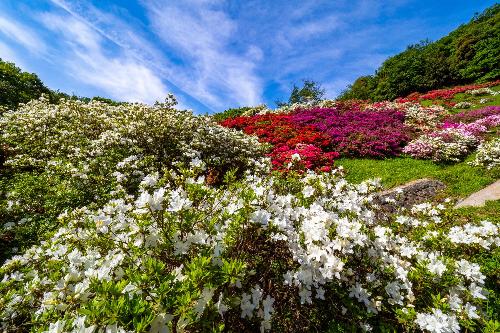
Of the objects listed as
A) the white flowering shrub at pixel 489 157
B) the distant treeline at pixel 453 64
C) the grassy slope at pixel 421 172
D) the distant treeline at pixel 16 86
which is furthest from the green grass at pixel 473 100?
the distant treeline at pixel 16 86

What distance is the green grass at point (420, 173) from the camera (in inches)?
467

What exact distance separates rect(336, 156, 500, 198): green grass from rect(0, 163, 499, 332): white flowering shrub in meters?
8.85

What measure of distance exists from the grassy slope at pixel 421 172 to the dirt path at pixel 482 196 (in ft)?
1.05

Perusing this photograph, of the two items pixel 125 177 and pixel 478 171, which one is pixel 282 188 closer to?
pixel 125 177

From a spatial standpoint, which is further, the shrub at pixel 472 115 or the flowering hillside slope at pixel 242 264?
the shrub at pixel 472 115

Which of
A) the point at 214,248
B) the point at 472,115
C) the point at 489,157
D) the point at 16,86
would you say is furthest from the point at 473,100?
the point at 16,86

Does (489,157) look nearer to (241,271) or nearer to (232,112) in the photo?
(241,271)

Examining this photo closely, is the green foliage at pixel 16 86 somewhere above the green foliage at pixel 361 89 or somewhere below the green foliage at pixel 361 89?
below

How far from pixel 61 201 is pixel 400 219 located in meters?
8.12

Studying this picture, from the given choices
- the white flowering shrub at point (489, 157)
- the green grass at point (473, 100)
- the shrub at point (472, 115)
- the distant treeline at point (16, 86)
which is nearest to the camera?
the white flowering shrub at point (489, 157)

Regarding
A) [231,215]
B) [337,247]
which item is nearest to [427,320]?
[337,247]

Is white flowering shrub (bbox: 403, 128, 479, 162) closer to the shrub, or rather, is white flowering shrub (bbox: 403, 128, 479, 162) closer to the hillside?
the hillside

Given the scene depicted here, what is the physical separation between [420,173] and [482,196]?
10.2 feet

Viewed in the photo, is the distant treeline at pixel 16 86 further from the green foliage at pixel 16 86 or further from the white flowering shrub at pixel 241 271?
Result: the white flowering shrub at pixel 241 271
